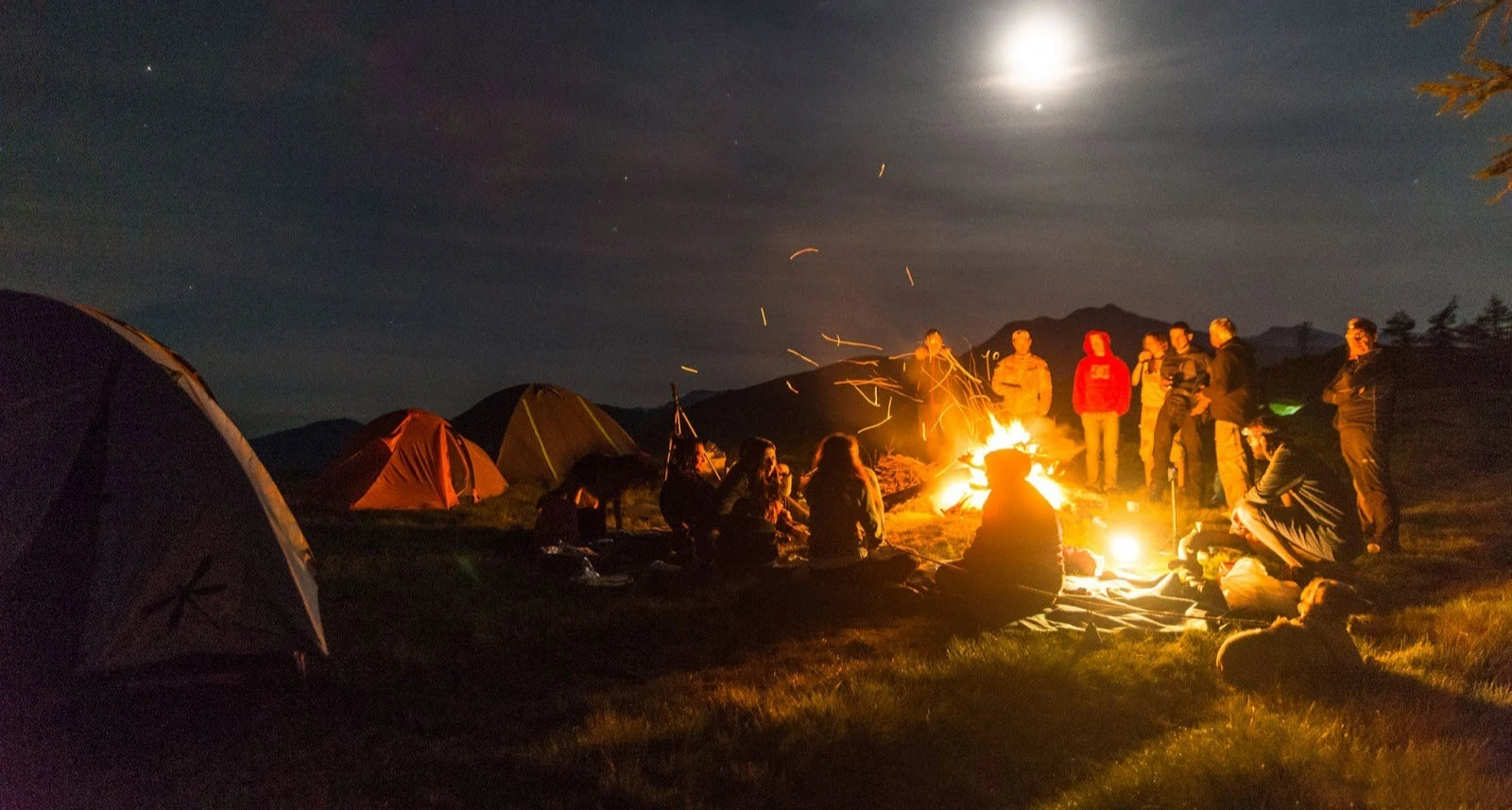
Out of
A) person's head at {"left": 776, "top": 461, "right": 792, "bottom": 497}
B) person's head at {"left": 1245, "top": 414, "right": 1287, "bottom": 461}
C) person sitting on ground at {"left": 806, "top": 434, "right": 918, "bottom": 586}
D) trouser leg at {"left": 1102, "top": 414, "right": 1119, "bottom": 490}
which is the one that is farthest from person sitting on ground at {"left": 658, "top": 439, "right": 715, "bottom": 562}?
trouser leg at {"left": 1102, "top": 414, "right": 1119, "bottom": 490}

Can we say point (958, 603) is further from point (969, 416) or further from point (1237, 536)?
point (969, 416)

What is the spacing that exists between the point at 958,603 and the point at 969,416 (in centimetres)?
533

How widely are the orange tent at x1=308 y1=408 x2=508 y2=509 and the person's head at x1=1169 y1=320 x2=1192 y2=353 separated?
10.4 m

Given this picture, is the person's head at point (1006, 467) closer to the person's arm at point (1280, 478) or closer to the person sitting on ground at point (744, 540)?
the person sitting on ground at point (744, 540)

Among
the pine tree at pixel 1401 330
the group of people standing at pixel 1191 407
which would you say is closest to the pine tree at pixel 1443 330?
the pine tree at pixel 1401 330

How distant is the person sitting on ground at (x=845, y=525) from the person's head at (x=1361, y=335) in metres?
5.39

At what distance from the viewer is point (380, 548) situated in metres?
10.2

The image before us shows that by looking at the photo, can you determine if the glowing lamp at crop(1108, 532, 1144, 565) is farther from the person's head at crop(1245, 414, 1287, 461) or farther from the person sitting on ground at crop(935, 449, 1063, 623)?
the person sitting on ground at crop(935, 449, 1063, 623)

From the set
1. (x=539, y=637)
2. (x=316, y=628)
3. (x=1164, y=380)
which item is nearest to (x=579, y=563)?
(x=539, y=637)

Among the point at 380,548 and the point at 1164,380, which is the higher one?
the point at 1164,380

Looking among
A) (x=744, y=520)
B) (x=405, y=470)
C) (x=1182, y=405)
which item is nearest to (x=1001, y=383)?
(x=1182, y=405)

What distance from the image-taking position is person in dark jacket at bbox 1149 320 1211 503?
11.1 m

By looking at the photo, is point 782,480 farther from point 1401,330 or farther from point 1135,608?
point 1401,330

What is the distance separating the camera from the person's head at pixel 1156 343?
1160 centimetres
